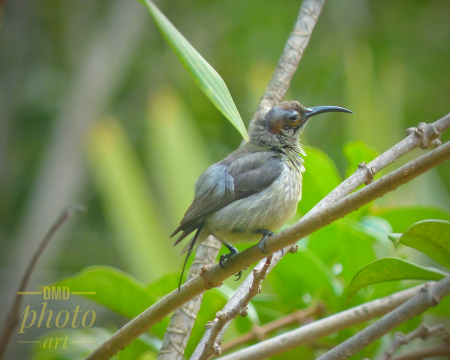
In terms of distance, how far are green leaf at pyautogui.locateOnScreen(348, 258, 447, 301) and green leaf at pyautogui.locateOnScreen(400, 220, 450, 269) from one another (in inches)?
2.9

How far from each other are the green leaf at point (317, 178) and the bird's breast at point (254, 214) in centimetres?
38

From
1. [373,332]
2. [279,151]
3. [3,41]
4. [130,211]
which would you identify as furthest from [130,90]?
[373,332]

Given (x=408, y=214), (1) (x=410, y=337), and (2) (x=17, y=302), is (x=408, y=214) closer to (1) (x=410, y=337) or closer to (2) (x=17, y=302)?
(1) (x=410, y=337)

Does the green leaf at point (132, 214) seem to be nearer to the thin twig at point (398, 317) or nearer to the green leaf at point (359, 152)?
the green leaf at point (359, 152)

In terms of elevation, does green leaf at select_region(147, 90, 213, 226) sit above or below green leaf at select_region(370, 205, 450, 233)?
above

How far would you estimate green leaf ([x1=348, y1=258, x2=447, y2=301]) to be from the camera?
1.73 metres

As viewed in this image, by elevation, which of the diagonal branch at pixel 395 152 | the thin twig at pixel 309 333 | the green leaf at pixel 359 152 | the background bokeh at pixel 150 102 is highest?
the background bokeh at pixel 150 102

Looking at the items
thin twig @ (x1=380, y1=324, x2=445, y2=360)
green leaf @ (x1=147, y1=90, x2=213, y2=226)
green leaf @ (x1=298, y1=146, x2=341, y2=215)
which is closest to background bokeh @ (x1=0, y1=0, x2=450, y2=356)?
green leaf @ (x1=147, y1=90, x2=213, y2=226)

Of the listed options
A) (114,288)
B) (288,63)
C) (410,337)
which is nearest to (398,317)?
(410,337)

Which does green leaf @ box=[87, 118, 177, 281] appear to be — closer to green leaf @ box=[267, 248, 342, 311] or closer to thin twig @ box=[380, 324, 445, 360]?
green leaf @ box=[267, 248, 342, 311]

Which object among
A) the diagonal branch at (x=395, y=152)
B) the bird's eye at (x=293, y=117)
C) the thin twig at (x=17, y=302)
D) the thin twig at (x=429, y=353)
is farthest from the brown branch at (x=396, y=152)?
the thin twig at (x=17, y=302)

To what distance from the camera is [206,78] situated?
157cm

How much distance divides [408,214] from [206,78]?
134 cm

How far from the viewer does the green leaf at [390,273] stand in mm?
1732
